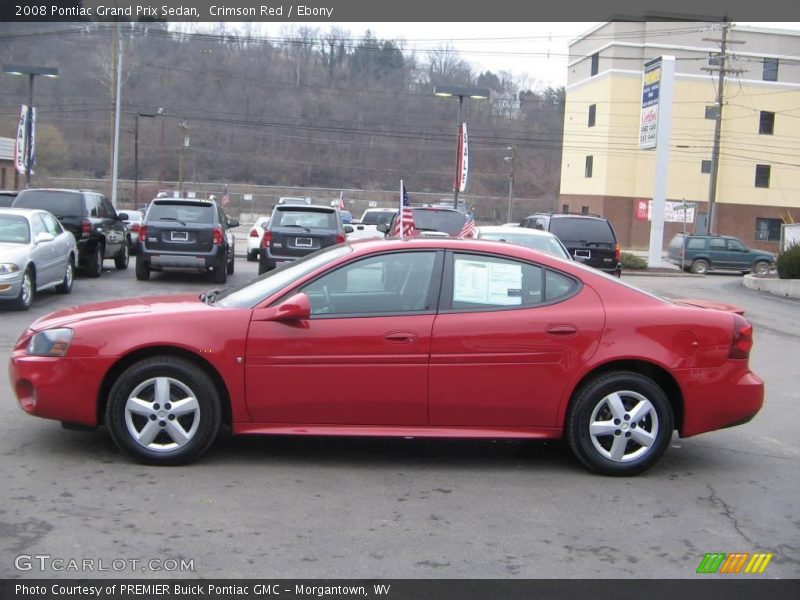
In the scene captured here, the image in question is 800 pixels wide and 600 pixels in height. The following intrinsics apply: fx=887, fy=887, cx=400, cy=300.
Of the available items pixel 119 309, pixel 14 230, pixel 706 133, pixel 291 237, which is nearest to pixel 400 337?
pixel 119 309

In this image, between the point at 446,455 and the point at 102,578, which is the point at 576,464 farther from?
the point at 102,578

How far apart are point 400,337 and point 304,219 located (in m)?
12.8

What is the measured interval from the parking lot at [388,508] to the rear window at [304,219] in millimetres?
11389

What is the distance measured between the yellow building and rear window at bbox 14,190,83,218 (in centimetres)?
4615

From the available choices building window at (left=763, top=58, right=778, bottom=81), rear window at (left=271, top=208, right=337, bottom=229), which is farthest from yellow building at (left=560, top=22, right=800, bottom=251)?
rear window at (left=271, top=208, right=337, bottom=229)

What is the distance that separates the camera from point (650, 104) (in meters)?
34.1

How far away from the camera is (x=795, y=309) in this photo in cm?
1989

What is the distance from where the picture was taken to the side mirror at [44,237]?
13741 mm

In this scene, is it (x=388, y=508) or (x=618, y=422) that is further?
(x=618, y=422)

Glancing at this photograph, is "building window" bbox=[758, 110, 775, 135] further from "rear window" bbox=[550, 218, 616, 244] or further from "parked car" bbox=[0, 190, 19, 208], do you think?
"parked car" bbox=[0, 190, 19, 208]

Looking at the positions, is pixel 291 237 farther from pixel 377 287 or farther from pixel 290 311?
pixel 290 311

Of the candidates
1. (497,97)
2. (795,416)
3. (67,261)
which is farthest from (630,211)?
(795,416)

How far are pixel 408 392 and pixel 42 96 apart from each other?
8498cm

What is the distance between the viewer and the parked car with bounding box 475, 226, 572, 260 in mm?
12977
